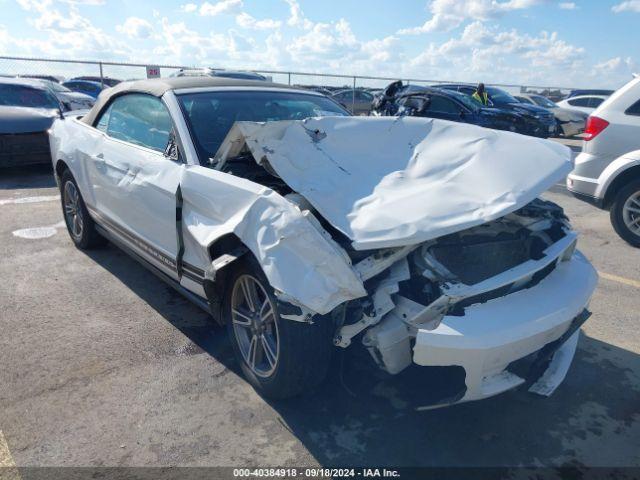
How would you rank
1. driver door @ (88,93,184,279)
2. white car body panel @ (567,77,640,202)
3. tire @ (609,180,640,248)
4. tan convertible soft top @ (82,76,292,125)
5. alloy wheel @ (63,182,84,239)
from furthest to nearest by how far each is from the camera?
white car body panel @ (567,77,640,202), tire @ (609,180,640,248), alloy wheel @ (63,182,84,239), tan convertible soft top @ (82,76,292,125), driver door @ (88,93,184,279)

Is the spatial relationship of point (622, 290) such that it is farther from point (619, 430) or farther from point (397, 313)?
point (397, 313)

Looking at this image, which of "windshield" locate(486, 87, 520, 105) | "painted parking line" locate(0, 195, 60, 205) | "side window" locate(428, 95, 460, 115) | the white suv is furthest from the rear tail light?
"windshield" locate(486, 87, 520, 105)

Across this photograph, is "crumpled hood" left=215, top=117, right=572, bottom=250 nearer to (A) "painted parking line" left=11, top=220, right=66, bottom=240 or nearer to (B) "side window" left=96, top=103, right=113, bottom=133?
(B) "side window" left=96, top=103, right=113, bottom=133

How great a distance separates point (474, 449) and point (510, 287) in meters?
0.83

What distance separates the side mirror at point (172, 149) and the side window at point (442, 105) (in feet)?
34.1

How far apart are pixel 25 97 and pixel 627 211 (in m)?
10.2

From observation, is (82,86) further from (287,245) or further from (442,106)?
(287,245)

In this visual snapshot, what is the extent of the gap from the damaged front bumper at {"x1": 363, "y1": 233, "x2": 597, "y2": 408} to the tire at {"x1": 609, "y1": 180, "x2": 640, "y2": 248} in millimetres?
3473

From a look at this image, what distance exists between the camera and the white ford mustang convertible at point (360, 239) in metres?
2.28

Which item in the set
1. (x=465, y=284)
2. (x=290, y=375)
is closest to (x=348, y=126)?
(x=465, y=284)

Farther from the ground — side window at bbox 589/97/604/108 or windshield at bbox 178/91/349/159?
windshield at bbox 178/91/349/159

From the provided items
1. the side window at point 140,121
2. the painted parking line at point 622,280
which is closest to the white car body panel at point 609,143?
the painted parking line at point 622,280

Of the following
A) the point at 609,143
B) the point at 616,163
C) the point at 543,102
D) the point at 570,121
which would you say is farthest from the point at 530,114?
the point at 616,163

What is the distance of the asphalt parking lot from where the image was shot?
2459mm
